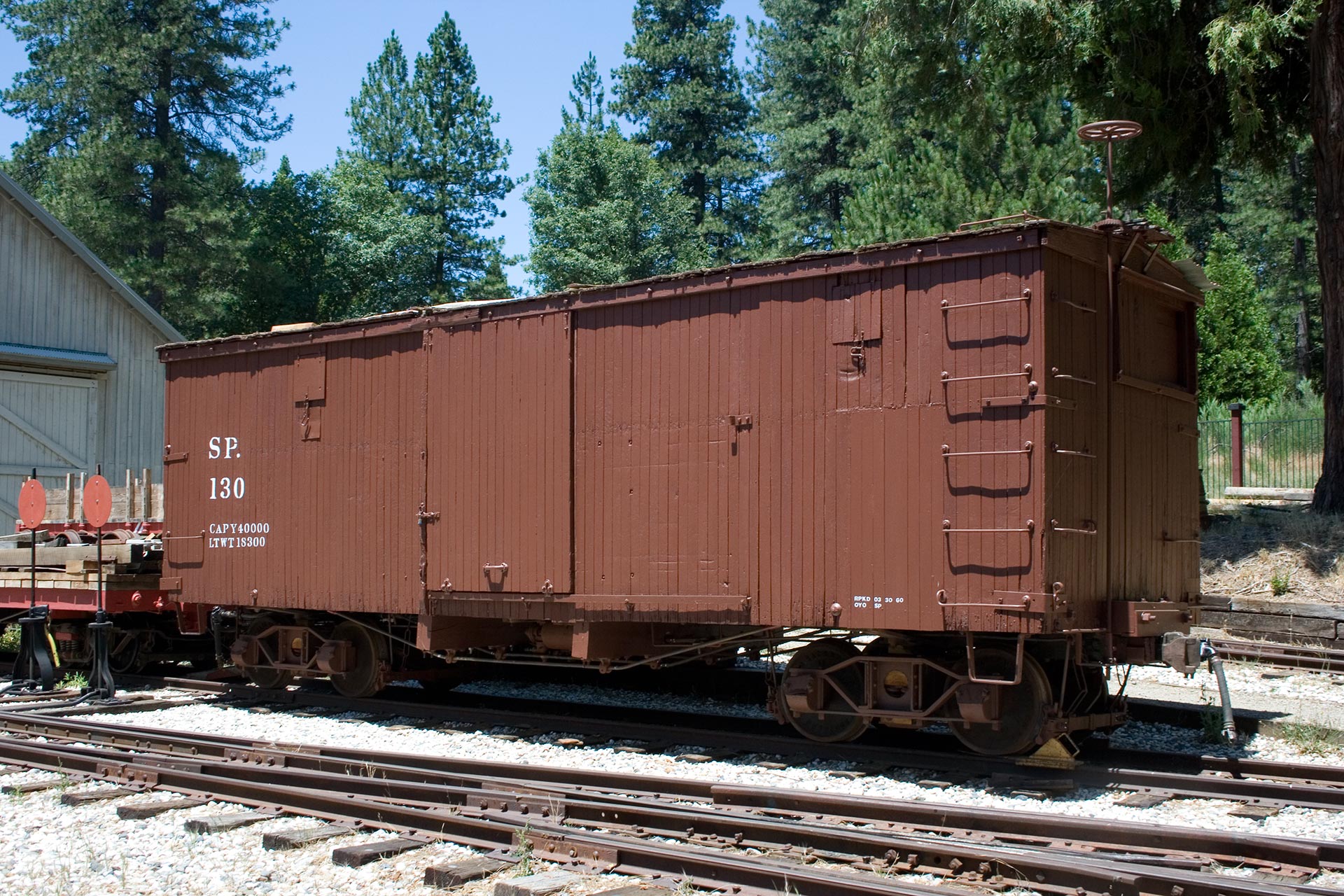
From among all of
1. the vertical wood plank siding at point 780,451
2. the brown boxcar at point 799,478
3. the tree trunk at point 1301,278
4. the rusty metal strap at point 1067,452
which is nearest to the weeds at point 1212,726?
the brown boxcar at point 799,478

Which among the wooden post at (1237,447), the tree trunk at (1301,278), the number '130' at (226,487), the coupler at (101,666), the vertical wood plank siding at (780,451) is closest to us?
the vertical wood plank siding at (780,451)

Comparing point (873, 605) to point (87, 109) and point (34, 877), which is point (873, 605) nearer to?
point (34, 877)

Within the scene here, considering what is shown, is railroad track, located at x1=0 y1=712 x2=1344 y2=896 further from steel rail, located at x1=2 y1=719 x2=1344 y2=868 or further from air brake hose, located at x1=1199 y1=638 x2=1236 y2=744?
air brake hose, located at x1=1199 y1=638 x2=1236 y2=744

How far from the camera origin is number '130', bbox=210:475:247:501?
1312 cm

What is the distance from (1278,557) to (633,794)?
12.0m

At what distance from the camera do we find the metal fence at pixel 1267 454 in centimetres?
2600

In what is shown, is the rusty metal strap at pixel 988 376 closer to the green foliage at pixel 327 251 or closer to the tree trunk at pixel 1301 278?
the green foliage at pixel 327 251

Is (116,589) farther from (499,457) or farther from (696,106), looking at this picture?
(696,106)

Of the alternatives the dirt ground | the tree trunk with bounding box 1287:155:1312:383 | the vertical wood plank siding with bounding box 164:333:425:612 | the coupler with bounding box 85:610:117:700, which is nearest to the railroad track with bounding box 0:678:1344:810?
the coupler with bounding box 85:610:117:700

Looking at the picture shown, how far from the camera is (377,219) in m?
43.0

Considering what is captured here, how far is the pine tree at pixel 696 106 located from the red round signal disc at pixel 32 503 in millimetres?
37031

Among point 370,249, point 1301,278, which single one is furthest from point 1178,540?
point 1301,278

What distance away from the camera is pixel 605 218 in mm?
40500

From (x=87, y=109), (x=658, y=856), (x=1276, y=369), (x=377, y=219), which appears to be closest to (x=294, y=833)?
(x=658, y=856)
